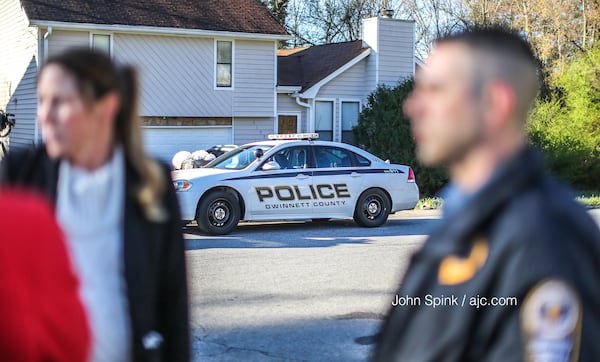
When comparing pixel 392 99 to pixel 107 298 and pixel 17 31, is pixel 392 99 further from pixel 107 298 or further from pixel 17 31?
pixel 107 298

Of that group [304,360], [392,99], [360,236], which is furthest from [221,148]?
[304,360]

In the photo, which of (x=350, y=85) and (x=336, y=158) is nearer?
(x=336, y=158)

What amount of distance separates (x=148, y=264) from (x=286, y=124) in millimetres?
23161

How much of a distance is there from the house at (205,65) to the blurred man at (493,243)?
2051cm

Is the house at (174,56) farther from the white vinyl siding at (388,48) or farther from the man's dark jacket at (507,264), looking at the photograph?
the man's dark jacket at (507,264)

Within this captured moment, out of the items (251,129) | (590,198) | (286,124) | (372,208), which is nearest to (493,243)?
(372,208)

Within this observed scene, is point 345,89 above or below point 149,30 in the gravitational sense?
below

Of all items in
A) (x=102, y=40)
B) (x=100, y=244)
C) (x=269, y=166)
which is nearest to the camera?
(x=100, y=244)

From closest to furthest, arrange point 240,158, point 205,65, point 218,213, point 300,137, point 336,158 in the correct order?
1. point 218,213
2. point 240,158
3. point 336,158
4. point 300,137
5. point 205,65

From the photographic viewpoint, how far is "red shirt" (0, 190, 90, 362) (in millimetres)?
1573

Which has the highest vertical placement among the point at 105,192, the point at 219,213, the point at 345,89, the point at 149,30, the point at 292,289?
the point at 149,30

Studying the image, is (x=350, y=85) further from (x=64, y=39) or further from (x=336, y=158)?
(x=336, y=158)

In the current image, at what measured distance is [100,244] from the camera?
257 centimetres

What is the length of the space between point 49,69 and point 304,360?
4349mm
